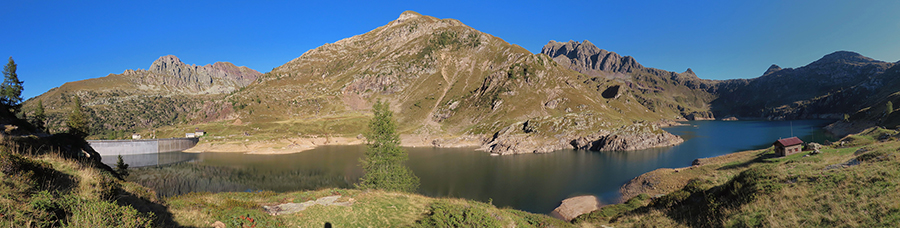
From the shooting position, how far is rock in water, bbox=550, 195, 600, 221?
4125 centimetres

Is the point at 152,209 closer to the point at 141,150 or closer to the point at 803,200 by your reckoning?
the point at 803,200

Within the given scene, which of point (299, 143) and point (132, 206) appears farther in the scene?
point (299, 143)

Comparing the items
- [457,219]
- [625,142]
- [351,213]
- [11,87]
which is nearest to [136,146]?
[11,87]

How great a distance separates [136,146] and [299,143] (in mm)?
61389

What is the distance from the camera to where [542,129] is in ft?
422

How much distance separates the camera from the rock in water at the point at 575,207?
41.2m

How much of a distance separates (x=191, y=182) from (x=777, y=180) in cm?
9445

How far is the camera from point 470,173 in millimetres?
72375

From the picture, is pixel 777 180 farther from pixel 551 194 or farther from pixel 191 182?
pixel 191 182

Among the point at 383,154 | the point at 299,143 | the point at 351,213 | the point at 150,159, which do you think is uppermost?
the point at 383,154

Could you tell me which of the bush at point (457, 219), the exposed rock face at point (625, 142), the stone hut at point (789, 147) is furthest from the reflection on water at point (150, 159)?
the stone hut at point (789, 147)

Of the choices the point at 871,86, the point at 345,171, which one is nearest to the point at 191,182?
the point at 345,171

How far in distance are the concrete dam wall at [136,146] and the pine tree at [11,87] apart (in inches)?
2945

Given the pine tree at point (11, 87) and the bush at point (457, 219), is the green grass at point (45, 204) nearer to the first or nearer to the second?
the bush at point (457, 219)
